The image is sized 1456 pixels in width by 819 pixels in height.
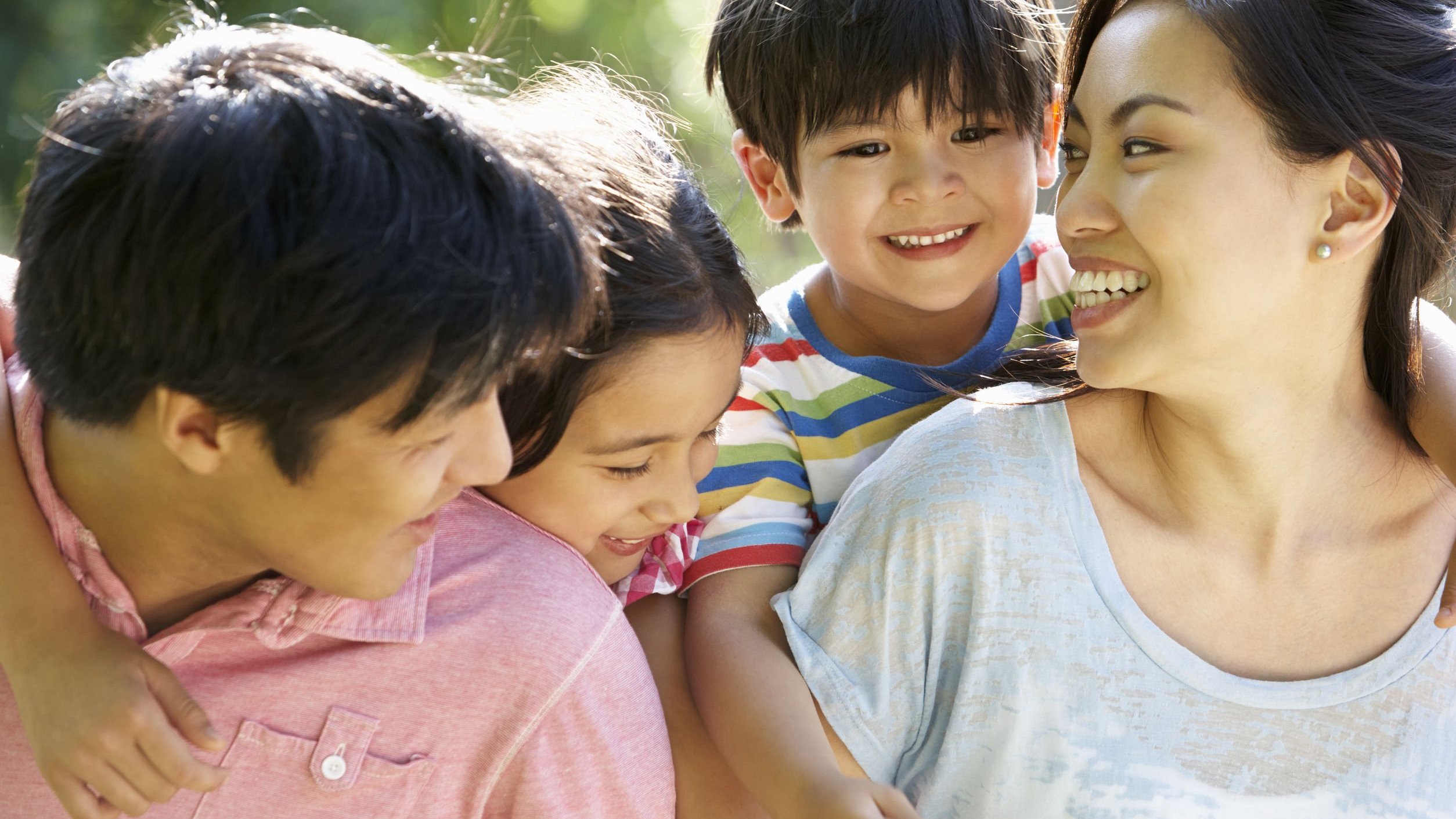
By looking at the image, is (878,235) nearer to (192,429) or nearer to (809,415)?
(809,415)

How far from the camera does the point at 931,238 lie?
7.05 ft

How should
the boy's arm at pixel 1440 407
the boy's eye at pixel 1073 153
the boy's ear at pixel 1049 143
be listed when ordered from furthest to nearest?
the boy's ear at pixel 1049 143
the boy's eye at pixel 1073 153
the boy's arm at pixel 1440 407

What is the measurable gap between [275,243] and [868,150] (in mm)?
1227

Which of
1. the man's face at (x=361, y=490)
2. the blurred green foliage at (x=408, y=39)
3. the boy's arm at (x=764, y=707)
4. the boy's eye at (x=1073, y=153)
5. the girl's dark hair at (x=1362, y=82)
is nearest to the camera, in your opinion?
the man's face at (x=361, y=490)

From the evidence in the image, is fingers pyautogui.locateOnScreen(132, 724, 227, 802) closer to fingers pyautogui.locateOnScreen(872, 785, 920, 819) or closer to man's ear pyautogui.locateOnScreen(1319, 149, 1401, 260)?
fingers pyautogui.locateOnScreen(872, 785, 920, 819)

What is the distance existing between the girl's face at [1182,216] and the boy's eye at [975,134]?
366 millimetres

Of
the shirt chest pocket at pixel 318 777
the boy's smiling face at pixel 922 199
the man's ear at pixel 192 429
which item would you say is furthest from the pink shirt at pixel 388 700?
the boy's smiling face at pixel 922 199

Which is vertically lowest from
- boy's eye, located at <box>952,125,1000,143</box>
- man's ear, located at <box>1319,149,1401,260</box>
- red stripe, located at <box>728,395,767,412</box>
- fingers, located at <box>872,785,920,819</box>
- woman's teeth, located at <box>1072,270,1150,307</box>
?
fingers, located at <box>872,785,920,819</box>

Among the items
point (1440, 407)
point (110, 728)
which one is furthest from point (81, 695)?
point (1440, 407)

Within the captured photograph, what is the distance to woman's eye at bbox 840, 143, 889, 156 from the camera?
214 centimetres

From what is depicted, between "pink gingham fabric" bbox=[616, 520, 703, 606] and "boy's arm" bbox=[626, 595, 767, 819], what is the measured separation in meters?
0.03

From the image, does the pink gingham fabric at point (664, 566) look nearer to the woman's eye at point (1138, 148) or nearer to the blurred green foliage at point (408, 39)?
the blurred green foliage at point (408, 39)

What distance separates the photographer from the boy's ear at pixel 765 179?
2.39 meters

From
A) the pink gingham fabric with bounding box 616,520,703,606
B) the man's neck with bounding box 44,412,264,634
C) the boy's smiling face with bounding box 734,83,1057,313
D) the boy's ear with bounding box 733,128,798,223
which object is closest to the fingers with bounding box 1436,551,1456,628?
the boy's smiling face with bounding box 734,83,1057,313
